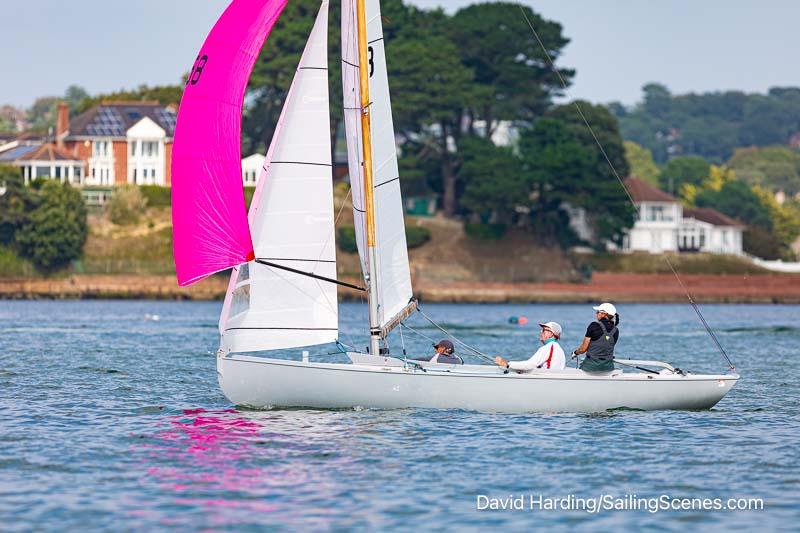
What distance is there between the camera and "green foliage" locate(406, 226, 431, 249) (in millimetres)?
114562

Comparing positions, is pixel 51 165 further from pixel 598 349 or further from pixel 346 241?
pixel 598 349

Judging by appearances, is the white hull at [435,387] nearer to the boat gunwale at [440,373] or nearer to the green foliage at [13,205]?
the boat gunwale at [440,373]

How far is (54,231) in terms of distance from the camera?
357 feet

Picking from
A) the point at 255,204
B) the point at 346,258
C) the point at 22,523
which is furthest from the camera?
the point at 346,258

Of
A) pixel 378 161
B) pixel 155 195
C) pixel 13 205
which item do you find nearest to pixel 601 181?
pixel 155 195

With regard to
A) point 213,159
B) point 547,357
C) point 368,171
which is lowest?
point 547,357

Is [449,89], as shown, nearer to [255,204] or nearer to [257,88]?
[257,88]

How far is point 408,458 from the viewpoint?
21594 millimetres

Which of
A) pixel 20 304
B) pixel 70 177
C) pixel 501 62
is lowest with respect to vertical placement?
pixel 20 304

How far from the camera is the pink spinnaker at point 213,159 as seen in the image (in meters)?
24.4

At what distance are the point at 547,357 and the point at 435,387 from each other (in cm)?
216

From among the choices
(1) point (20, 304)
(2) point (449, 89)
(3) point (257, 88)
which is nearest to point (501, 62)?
(2) point (449, 89)

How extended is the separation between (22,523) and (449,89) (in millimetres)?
99210

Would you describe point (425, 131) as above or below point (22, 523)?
above
